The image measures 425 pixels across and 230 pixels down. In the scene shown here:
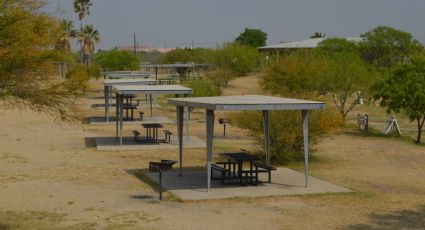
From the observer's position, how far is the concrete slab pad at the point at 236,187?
1428cm

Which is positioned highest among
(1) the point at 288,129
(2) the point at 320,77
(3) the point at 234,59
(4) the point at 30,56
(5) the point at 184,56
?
(5) the point at 184,56

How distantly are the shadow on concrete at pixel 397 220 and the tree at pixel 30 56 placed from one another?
539 centimetres

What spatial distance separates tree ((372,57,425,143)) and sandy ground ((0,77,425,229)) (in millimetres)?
2255

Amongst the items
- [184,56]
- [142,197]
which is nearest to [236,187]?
[142,197]

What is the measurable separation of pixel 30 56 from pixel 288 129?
10970mm

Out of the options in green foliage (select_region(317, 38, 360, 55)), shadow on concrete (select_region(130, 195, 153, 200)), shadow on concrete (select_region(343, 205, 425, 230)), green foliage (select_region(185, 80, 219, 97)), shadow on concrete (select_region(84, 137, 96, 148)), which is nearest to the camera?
shadow on concrete (select_region(343, 205, 425, 230))

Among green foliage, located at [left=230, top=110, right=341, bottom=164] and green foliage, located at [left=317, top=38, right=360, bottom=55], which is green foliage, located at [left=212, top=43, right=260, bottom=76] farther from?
green foliage, located at [left=230, top=110, right=341, bottom=164]

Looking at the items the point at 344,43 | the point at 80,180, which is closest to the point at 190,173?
the point at 80,180

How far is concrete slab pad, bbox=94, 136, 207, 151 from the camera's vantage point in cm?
2211

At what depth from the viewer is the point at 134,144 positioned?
75.5 feet

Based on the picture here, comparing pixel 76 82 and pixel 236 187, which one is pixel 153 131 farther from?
pixel 76 82

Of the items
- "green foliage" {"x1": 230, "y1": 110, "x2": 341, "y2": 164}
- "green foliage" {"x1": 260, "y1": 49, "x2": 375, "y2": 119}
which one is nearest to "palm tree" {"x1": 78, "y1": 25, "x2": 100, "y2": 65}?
"green foliage" {"x1": 260, "y1": 49, "x2": 375, "y2": 119}

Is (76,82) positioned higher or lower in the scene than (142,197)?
higher

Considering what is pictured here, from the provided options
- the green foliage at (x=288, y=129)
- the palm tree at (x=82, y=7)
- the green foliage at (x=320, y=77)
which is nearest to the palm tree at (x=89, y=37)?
the palm tree at (x=82, y=7)
